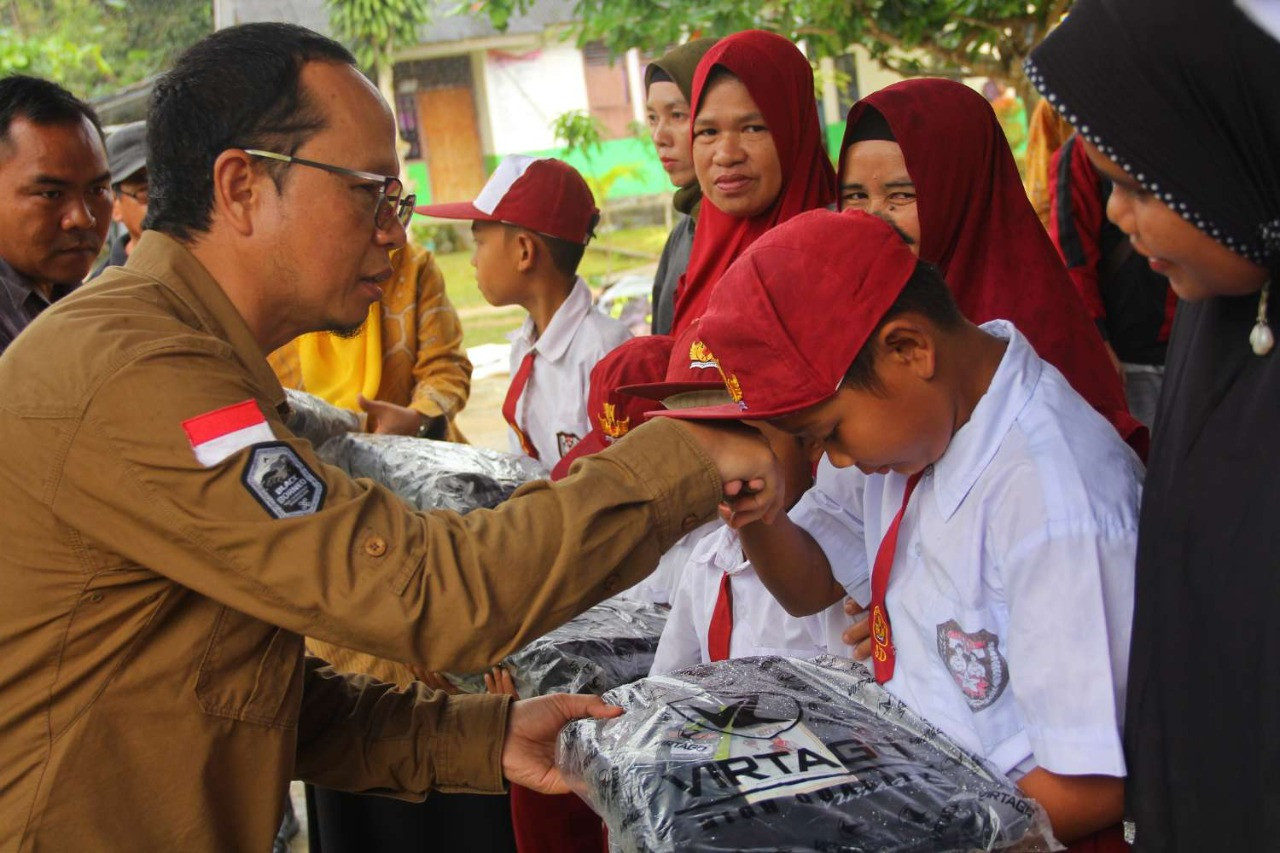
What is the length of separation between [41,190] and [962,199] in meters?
2.56

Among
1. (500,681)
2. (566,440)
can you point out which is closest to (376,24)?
(566,440)

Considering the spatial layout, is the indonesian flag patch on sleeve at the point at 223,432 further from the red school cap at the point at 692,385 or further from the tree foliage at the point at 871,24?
the tree foliage at the point at 871,24

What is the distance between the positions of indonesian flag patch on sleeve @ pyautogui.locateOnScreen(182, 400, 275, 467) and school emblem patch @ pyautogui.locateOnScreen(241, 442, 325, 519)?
2cm

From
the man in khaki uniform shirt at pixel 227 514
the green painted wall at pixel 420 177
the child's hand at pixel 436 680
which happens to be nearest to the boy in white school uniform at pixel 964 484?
the man in khaki uniform shirt at pixel 227 514

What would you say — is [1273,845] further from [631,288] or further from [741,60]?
[631,288]

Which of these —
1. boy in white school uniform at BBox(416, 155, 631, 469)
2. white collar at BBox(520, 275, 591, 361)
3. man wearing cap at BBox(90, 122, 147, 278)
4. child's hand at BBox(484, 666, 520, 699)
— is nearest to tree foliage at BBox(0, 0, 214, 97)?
man wearing cap at BBox(90, 122, 147, 278)

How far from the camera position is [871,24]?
249 inches

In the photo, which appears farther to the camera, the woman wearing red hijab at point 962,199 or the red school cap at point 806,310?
the woman wearing red hijab at point 962,199

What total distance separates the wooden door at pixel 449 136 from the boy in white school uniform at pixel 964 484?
20.5 meters

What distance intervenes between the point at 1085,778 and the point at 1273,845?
10.1 inches

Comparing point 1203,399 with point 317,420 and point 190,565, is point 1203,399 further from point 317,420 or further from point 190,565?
point 317,420

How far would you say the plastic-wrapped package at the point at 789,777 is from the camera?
55.7 inches

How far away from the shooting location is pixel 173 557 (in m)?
1.57

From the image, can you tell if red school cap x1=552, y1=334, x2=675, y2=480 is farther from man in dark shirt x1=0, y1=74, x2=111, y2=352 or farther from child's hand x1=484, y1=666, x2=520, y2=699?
man in dark shirt x1=0, y1=74, x2=111, y2=352
